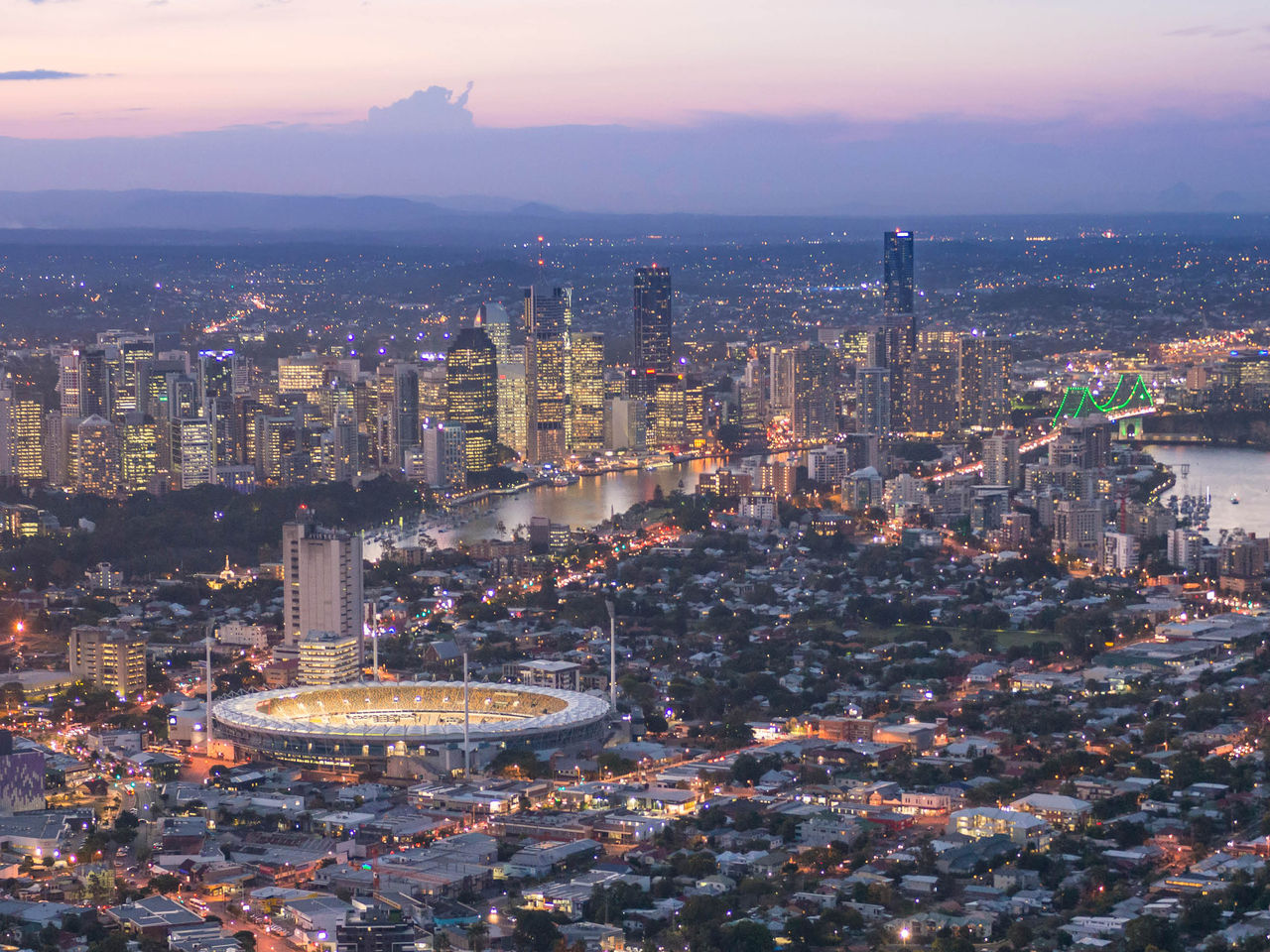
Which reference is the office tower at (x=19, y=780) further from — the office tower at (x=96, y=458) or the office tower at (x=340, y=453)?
the office tower at (x=340, y=453)

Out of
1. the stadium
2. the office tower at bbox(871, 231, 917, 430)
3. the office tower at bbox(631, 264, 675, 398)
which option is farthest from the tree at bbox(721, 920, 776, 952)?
the office tower at bbox(631, 264, 675, 398)

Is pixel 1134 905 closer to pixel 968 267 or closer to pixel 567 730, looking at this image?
pixel 567 730

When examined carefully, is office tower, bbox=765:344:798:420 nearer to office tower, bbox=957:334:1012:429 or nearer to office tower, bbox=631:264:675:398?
office tower, bbox=631:264:675:398

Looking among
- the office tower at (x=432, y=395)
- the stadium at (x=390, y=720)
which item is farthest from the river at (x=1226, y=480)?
the stadium at (x=390, y=720)

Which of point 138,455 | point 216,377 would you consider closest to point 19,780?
point 138,455

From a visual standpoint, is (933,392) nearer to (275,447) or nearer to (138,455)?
(275,447)
